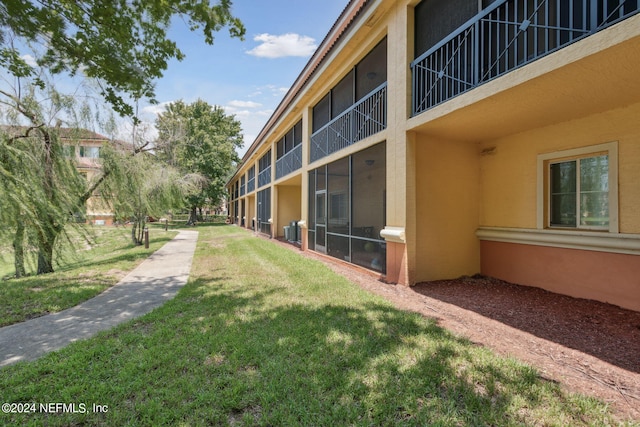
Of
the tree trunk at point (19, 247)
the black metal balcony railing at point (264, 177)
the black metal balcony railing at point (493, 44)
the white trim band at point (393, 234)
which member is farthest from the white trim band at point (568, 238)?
the black metal balcony railing at point (264, 177)

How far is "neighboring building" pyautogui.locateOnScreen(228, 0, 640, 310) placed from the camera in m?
4.08

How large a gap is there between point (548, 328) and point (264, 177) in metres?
17.8

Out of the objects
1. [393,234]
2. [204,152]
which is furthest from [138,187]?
[204,152]

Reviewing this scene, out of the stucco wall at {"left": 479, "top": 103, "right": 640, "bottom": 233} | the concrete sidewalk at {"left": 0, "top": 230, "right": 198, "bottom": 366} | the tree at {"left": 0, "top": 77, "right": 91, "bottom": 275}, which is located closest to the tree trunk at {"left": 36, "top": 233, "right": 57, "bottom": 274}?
the tree at {"left": 0, "top": 77, "right": 91, "bottom": 275}

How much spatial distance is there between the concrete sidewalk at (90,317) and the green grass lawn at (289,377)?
419 mm

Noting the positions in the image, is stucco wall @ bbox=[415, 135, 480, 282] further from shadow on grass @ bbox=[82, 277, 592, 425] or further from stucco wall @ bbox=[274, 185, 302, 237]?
stucco wall @ bbox=[274, 185, 302, 237]

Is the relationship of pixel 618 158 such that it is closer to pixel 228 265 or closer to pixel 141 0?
pixel 141 0

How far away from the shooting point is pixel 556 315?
14.7ft

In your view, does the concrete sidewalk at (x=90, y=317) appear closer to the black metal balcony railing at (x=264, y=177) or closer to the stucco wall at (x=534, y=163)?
the stucco wall at (x=534, y=163)

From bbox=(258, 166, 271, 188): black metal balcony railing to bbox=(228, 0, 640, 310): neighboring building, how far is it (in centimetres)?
1004

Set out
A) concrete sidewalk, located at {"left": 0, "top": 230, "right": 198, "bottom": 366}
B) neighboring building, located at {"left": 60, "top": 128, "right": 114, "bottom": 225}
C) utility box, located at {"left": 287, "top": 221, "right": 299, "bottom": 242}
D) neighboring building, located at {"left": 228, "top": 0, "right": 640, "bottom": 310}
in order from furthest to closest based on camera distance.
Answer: utility box, located at {"left": 287, "top": 221, "right": 299, "bottom": 242}, neighboring building, located at {"left": 60, "top": 128, "right": 114, "bottom": 225}, neighboring building, located at {"left": 228, "top": 0, "right": 640, "bottom": 310}, concrete sidewalk, located at {"left": 0, "top": 230, "right": 198, "bottom": 366}

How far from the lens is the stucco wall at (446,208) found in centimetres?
627

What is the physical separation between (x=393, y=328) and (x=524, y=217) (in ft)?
13.1

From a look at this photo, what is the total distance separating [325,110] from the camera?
10.7m
